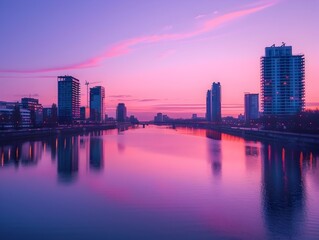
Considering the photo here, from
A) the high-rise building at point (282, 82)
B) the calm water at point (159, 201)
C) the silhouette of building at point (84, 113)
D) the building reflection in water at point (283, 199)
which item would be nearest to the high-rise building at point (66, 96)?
the silhouette of building at point (84, 113)

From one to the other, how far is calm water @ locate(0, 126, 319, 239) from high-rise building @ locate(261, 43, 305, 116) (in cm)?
8161

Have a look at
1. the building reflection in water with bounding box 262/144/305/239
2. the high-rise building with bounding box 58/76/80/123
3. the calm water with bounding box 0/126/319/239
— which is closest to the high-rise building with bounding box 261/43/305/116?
the building reflection in water with bounding box 262/144/305/239

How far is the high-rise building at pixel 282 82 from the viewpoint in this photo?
101m

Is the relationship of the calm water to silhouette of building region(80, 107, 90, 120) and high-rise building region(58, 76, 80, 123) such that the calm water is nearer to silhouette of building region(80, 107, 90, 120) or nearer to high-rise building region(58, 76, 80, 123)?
high-rise building region(58, 76, 80, 123)

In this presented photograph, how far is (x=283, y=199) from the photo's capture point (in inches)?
572

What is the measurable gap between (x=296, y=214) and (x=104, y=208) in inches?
284

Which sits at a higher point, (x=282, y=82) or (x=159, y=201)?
(x=282, y=82)

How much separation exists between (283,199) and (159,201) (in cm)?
538

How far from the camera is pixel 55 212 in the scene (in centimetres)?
1261

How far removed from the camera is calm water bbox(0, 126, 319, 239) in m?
10.6

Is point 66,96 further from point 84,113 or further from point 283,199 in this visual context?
point 283,199

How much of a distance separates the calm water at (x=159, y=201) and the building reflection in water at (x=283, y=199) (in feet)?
0.11

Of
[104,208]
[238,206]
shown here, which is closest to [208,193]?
[238,206]

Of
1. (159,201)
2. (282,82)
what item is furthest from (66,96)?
(159,201)
